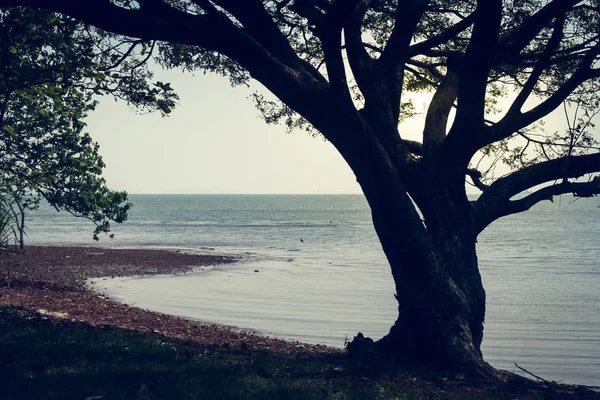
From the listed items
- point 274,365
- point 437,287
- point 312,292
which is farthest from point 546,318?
point 274,365

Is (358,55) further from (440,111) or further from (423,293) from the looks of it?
(423,293)

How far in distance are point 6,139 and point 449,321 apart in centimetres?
1333

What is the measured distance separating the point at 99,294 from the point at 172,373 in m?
14.8

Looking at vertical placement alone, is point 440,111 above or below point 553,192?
above

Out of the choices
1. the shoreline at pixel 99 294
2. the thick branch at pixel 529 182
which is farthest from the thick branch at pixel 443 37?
the shoreline at pixel 99 294

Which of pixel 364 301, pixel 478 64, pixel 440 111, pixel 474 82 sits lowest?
pixel 364 301

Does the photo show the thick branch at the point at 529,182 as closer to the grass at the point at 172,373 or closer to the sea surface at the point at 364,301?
the grass at the point at 172,373

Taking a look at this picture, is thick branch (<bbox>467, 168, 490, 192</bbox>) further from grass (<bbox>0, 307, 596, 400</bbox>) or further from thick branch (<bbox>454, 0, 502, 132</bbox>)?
grass (<bbox>0, 307, 596, 400</bbox>)

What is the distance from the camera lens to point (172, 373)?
697cm

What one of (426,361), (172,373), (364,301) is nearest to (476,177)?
(426,361)

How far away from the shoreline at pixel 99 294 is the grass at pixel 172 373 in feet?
5.43

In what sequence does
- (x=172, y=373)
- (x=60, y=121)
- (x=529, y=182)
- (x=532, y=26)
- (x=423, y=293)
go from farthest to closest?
1. (x=60, y=121)
2. (x=529, y=182)
3. (x=532, y=26)
4. (x=423, y=293)
5. (x=172, y=373)

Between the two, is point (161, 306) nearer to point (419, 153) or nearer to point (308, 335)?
point (308, 335)

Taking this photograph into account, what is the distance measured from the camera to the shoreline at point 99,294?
12.2m
